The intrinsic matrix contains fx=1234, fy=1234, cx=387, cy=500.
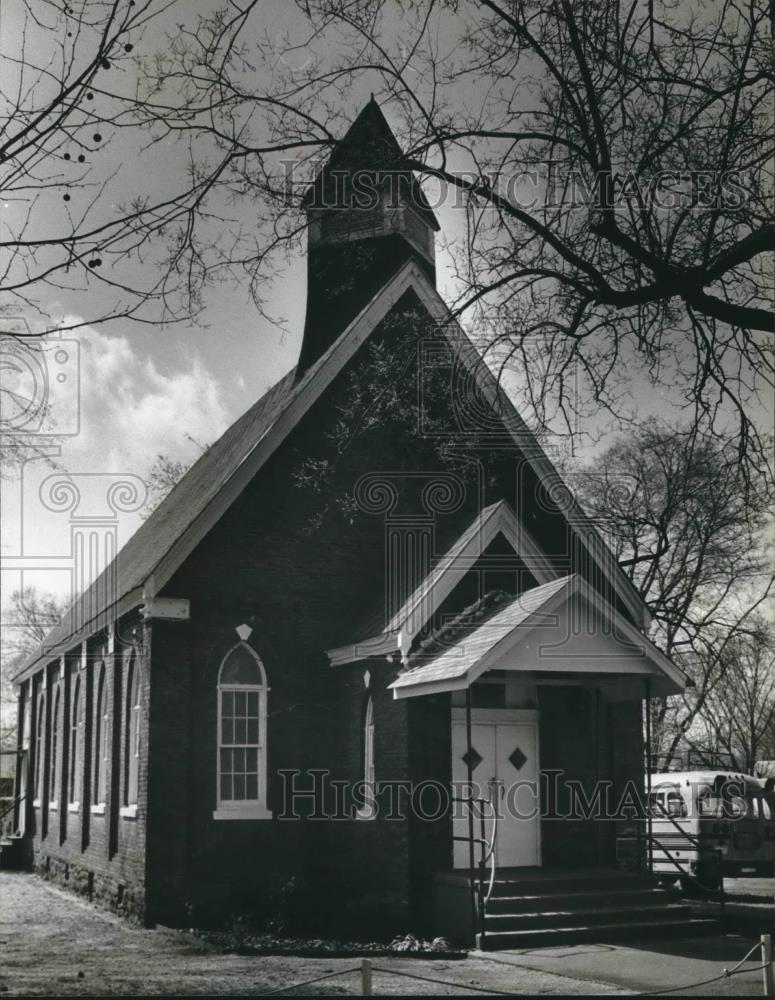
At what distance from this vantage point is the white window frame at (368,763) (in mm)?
17844

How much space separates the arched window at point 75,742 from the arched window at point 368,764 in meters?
8.42

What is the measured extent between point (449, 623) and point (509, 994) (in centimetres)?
681

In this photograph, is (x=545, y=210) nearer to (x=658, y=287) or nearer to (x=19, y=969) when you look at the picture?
(x=658, y=287)

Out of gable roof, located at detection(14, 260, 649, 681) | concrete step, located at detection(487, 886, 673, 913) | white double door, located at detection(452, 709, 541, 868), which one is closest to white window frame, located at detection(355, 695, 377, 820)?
white double door, located at detection(452, 709, 541, 868)

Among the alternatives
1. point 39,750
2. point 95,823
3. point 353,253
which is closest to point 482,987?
point 95,823

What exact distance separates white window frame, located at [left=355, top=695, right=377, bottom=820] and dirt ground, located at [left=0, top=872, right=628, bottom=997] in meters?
3.04

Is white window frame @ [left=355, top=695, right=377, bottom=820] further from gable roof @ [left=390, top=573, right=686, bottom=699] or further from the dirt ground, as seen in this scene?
the dirt ground

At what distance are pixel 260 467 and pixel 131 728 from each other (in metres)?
5.04

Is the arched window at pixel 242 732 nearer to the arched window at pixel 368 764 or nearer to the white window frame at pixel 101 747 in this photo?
the arched window at pixel 368 764

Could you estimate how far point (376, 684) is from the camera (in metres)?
18.1

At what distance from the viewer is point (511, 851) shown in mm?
18281

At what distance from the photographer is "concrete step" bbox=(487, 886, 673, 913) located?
52.0 feet

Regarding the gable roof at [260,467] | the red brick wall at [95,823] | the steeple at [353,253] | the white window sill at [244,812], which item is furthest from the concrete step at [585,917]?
the steeple at [353,253]

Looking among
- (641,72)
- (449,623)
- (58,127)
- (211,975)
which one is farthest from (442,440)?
(58,127)
